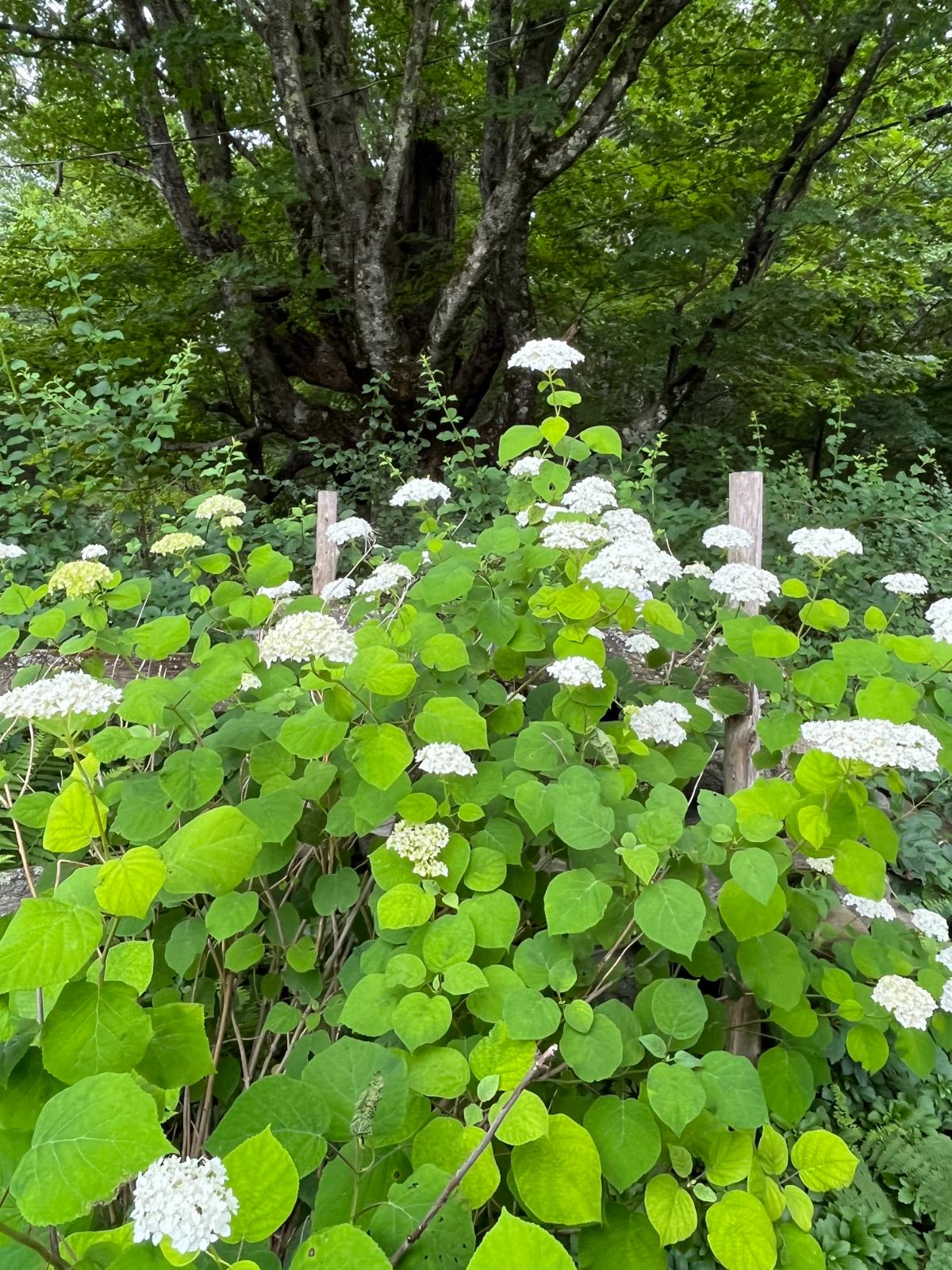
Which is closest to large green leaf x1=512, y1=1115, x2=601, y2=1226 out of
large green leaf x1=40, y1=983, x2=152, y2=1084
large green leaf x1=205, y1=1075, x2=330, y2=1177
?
large green leaf x1=205, y1=1075, x2=330, y2=1177

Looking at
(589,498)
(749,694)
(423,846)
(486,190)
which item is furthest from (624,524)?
(486,190)

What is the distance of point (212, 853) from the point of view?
791 millimetres

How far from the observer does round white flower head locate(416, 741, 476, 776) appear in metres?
1.04

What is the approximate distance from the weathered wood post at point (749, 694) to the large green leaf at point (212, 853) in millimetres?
1307

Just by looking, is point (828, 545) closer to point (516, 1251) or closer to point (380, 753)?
point (380, 753)

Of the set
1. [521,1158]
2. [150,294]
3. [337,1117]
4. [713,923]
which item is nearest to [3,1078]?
[337,1117]

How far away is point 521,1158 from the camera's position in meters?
0.76

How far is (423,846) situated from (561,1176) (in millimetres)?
427

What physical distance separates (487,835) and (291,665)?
76 centimetres

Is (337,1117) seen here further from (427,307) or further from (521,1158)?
(427,307)

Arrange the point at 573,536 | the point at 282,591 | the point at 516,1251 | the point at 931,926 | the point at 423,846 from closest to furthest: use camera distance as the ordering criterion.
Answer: the point at 516,1251 < the point at 423,846 < the point at 573,536 < the point at 931,926 < the point at 282,591

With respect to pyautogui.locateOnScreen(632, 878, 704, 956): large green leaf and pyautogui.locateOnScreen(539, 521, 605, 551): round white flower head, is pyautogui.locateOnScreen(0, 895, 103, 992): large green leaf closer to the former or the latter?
pyautogui.locateOnScreen(632, 878, 704, 956): large green leaf

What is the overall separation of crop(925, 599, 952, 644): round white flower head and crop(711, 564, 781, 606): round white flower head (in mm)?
285

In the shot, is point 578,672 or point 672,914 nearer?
point 672,914
